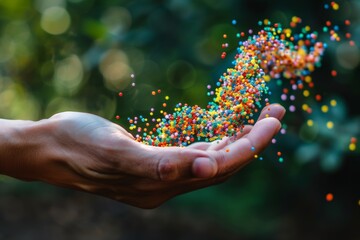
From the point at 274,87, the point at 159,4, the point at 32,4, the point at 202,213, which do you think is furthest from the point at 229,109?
the point at 32,4

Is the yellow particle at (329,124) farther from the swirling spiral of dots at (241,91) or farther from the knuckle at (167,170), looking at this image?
the knuckle at (167,170)

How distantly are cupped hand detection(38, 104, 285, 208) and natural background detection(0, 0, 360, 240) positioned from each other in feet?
2.50

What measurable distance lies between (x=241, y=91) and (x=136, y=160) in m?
0.32

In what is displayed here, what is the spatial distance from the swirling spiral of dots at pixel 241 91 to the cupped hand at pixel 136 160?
0.04 metres

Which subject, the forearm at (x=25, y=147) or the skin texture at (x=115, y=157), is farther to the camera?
the forearm at (x=25, y=147)

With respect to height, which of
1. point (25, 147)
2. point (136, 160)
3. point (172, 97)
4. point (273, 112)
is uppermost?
point (273, 112)

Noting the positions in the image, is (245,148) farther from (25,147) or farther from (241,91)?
(25,147)

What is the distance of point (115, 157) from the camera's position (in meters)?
1.13

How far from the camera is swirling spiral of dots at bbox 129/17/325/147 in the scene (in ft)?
3.93

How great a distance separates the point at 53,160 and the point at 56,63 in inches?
102

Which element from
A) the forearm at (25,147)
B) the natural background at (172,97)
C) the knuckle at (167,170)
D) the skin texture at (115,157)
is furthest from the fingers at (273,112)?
the natural background at (172,97)

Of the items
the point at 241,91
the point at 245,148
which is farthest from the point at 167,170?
the point at 241,91

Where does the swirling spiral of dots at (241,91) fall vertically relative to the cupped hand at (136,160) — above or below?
above

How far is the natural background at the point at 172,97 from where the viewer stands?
2160mm
